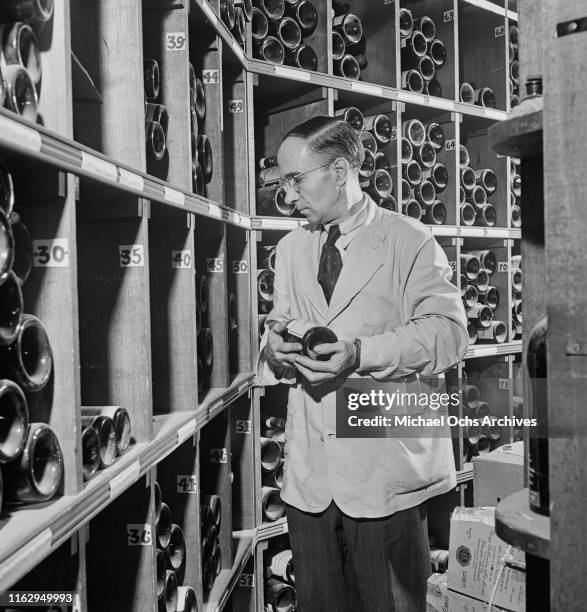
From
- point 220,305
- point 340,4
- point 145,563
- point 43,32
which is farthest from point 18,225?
point 340,4

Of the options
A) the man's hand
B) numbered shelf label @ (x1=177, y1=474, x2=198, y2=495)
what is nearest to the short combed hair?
the man's hand

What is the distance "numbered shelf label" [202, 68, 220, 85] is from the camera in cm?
295

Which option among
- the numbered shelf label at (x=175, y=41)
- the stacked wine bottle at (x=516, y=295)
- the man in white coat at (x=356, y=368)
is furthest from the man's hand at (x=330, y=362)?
the stacked wine bottle at (x=516, y=295)

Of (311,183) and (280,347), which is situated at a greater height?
(311,183)

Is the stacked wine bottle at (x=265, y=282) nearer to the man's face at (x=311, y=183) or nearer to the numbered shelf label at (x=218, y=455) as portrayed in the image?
the numbered shelf label at (x=218, y=455)

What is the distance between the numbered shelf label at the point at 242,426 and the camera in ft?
11.3

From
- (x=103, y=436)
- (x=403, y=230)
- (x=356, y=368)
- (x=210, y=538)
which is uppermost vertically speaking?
(x=403, y=230)

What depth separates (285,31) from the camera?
366 cm

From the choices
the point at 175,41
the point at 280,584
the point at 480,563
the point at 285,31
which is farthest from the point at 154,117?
the point at 280,584

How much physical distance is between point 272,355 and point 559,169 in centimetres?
177

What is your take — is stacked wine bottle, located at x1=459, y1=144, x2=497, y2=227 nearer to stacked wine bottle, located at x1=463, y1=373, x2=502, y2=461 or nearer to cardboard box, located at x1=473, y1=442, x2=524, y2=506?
stacked wine bottle, located at x1=463, y1=373, x2=502, y2=461

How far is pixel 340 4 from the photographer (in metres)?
4.05

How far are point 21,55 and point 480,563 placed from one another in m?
2.58

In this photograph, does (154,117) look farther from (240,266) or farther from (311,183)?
(240,266)
